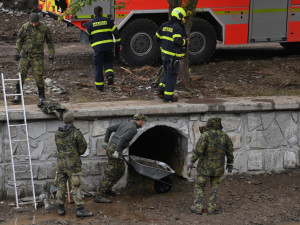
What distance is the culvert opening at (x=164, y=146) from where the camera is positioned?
10204mm

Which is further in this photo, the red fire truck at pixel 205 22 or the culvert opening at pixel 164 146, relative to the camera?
the red fire truck at pixel 205 22

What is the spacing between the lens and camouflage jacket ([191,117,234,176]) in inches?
323

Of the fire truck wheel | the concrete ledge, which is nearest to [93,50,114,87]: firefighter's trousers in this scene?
the concrete ledge

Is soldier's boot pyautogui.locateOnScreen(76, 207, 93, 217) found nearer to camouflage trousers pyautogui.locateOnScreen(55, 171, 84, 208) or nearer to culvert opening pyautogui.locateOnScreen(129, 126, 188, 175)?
camouflage trousers pyautogui.locateOnScreen(55, 171, 84, 208)

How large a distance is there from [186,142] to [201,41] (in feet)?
13.4

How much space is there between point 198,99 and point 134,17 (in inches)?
142

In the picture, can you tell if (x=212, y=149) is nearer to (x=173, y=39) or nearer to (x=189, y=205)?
(x=189, y=205)

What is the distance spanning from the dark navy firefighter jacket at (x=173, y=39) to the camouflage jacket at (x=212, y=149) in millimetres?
1918

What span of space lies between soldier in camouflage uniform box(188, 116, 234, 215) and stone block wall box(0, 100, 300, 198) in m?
1.47

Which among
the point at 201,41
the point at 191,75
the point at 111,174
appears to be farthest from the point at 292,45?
the point at 111,174

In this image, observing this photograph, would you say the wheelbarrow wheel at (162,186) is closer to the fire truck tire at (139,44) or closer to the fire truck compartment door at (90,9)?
the fire truck tire at (139,44)

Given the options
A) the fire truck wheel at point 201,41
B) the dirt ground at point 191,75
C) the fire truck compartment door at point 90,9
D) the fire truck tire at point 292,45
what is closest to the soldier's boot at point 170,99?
the dirt ground at point 191,75

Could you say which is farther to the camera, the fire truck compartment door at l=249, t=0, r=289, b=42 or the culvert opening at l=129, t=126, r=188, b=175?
the fire truck compartment door at l=249, t=0, r=289, b=42

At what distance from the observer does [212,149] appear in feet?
26.9
